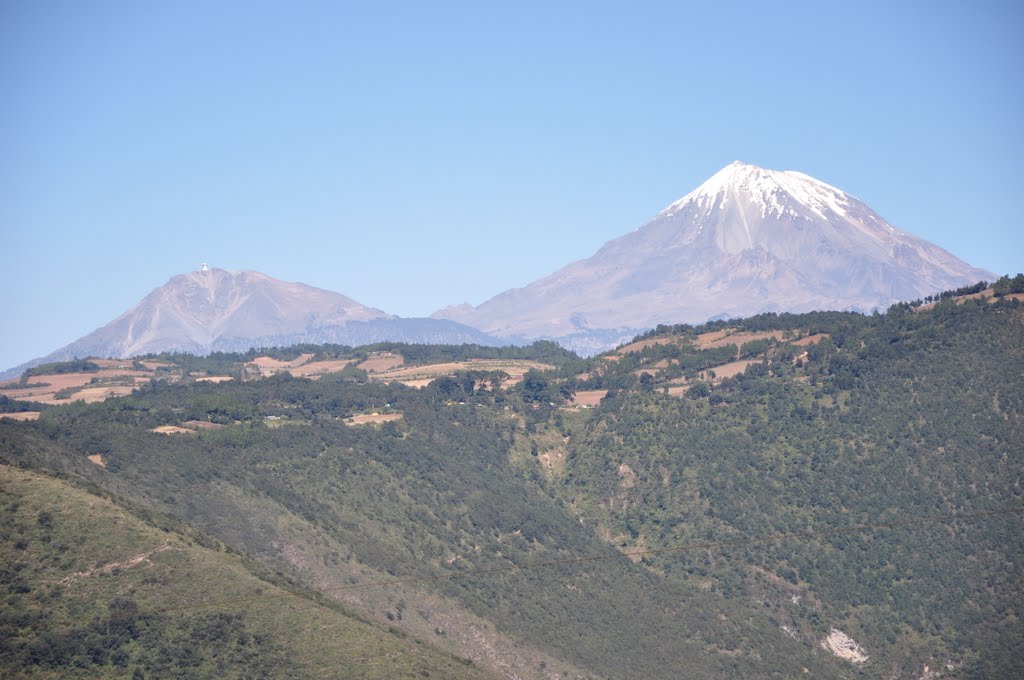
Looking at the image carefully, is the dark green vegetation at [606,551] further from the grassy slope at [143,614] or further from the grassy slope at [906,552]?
the grassy slope at [143,614]

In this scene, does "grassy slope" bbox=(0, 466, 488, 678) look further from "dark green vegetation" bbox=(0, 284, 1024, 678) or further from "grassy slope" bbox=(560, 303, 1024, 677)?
"grassy slope" bbox=(560, 303, 1024, 677)

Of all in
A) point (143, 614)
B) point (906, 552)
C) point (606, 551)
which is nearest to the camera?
point (143, 614)

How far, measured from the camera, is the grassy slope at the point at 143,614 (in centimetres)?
11044

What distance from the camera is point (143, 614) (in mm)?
114938

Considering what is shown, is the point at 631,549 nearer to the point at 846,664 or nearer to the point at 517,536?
the point at 517,536

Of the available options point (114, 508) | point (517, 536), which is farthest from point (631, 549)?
point (114, 508)

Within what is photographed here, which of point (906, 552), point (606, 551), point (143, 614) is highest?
point (143, 614)

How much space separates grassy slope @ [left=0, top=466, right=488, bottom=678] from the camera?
362ft

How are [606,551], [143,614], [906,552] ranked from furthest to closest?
1. [606,551]
2. [906,552]
3. [143,614]

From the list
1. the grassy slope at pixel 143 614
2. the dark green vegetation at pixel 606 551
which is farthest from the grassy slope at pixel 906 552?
the grassy slope at pixel 143 614

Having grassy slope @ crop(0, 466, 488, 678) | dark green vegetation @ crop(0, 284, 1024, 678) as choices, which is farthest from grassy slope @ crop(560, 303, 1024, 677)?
grassy slope @ crop(0, 466, 488, 678)

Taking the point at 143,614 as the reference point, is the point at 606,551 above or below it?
below

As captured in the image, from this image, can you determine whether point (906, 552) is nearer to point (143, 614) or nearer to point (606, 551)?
point (606, 551)

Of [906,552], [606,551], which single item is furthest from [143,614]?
[906,552]
